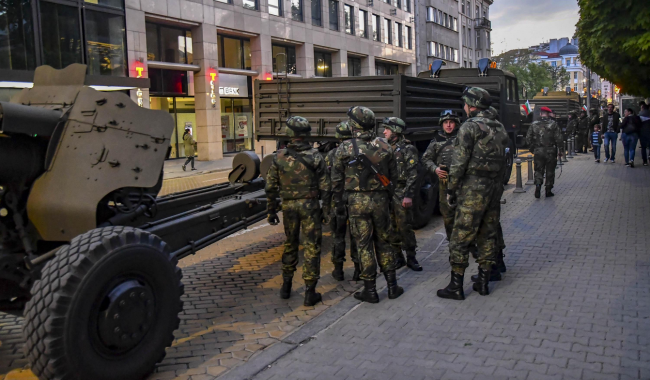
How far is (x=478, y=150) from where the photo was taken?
586 cm

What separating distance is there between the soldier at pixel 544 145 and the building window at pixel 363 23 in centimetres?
2626

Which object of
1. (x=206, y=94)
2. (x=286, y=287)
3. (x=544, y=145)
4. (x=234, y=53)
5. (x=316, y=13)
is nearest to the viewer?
(x=286, y=287)

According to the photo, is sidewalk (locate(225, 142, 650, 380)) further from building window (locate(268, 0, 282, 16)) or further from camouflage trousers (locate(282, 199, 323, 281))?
building window (locate(268, 0, 282, 16))

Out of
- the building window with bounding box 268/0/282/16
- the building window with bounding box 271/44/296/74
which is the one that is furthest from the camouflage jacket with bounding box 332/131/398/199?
the building window with bounding box 271/44/296/74

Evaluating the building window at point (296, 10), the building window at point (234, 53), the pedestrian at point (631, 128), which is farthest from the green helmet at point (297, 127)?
the building window at point (296, 10)

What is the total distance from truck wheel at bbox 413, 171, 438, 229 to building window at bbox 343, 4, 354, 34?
27614 millimetres

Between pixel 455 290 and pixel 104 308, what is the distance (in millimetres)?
3366

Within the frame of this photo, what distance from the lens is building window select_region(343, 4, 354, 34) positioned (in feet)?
117

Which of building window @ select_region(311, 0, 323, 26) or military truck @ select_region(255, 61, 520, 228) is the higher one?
building window @ select_region(311, 0, 323, 26)

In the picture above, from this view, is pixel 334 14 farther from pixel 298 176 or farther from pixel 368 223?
pixel 368 223

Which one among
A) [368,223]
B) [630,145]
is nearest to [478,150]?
[368,223]

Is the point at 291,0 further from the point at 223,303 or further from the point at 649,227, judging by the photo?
the point at 223,303

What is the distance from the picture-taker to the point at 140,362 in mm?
4059

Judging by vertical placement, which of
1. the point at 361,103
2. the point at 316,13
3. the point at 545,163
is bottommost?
the point at 545,163
